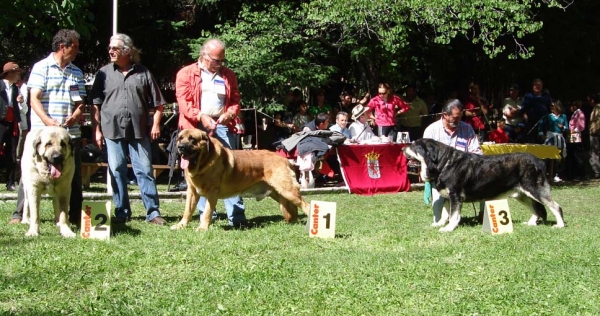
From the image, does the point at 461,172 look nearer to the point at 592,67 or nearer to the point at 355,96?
the point at 355,96

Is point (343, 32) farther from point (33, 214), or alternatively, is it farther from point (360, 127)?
point (33, 214)

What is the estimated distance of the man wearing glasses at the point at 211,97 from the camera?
7.34 metres

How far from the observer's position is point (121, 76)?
24.0 ft

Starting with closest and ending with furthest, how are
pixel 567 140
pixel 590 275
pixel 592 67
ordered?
pixel 590 275
pixel 567 140
pixel 592 67

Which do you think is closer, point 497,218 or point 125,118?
point 497,218

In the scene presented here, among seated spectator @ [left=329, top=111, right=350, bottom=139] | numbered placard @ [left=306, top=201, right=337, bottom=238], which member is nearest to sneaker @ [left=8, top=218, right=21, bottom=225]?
numbered placard @ [left=306, top=201, right=337, bottom=238]

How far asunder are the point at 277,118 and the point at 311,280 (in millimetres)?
8973

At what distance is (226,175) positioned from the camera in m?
7.15

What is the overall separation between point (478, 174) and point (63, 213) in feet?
13.2

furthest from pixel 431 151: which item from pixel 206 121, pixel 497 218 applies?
pixel 206 121

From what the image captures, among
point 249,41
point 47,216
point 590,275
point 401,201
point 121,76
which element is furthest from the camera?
point 249,41

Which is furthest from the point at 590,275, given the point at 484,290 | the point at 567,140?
the point at 567,140

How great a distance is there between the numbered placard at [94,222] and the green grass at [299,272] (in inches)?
5.9

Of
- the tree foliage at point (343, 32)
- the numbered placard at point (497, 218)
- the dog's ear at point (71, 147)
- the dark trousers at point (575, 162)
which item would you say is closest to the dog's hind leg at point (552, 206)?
the numbered placard at point (497, 218)
